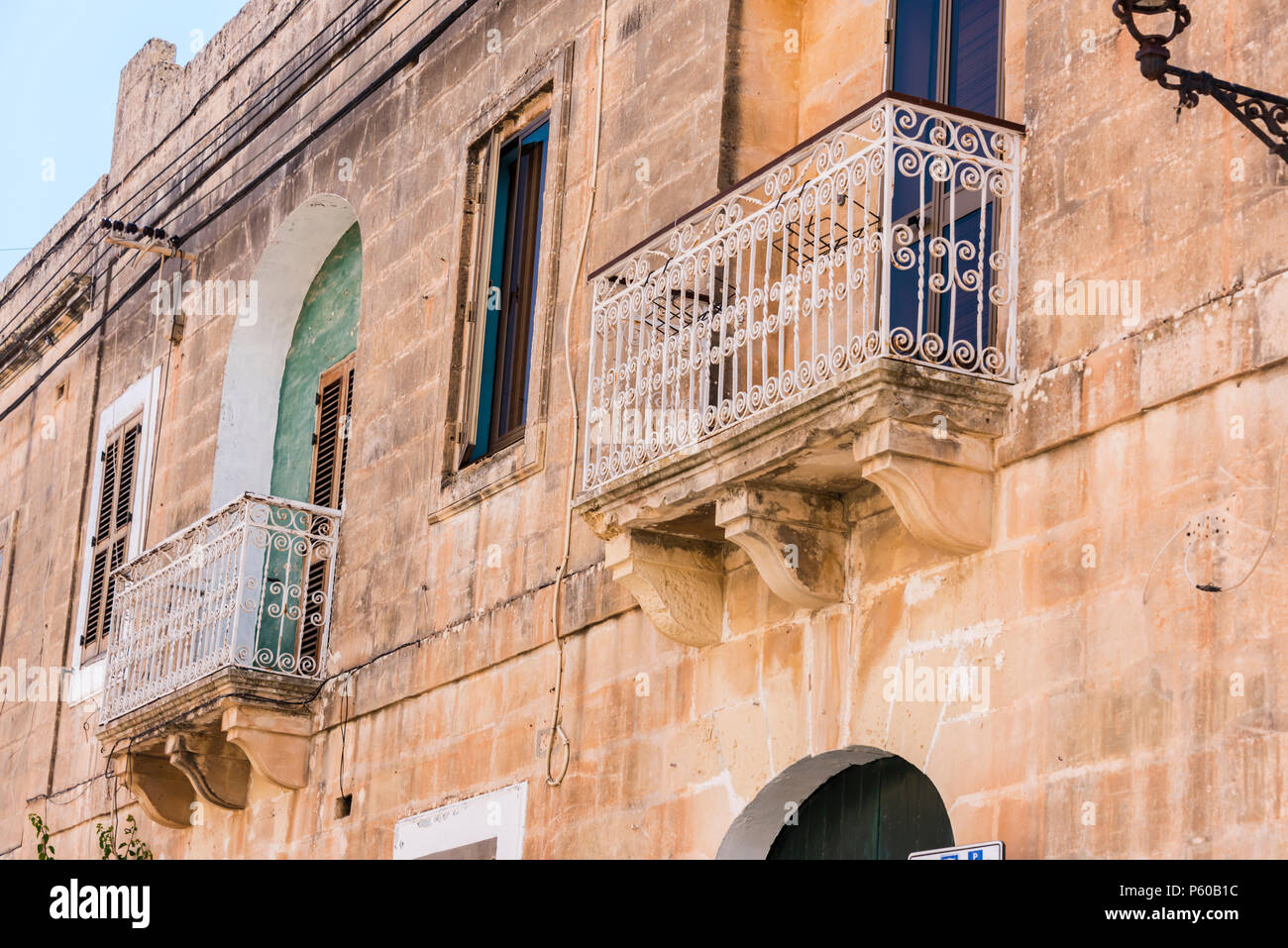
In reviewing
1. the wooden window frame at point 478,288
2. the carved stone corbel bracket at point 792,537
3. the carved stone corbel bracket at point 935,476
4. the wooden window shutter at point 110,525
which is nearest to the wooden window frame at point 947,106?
the carved stone corbel bracket at point 935,476

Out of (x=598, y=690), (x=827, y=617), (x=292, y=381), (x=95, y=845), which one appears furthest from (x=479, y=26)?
(x=95, y=845)

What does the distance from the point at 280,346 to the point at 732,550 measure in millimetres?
6192

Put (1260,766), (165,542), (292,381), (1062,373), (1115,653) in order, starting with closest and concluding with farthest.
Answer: (1260,766)
(1115,653)
(1062,373)
(165,542)
(292,381)

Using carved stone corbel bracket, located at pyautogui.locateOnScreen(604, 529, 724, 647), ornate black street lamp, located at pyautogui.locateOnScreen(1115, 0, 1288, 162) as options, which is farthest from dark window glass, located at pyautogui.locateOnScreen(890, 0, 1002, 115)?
carved stone corbel bracket, located at pyautogui.locateOnScreen(604, 529, 724, 647)

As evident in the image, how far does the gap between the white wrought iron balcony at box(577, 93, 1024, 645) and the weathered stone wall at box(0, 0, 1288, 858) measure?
157mm

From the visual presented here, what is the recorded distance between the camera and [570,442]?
10625 mm

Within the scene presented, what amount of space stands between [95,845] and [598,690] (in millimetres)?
6185

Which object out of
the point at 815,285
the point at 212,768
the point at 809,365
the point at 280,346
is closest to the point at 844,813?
the point at 809,365

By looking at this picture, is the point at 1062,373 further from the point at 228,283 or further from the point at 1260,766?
the point at 228,283

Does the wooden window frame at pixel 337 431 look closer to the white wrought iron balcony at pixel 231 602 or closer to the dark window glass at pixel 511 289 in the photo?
the white wrought iron balcony at pixel 231 602

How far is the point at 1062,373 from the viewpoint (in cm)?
772

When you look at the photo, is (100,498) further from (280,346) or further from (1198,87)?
(1198,87)

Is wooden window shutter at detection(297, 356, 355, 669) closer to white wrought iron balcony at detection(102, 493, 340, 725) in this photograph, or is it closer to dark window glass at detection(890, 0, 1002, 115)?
white wrought iron balcony at detection(102, 493, 340, 725)

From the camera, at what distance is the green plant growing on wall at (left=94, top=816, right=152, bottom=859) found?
46.3 ft
